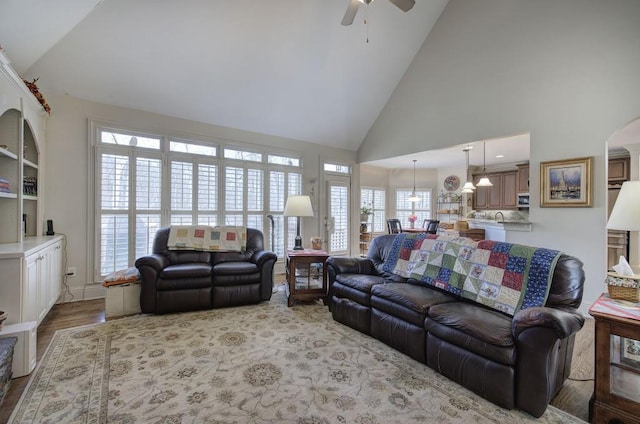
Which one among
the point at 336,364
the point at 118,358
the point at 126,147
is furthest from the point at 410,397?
the point at 126,147

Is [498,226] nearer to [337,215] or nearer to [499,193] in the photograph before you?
[337,215]

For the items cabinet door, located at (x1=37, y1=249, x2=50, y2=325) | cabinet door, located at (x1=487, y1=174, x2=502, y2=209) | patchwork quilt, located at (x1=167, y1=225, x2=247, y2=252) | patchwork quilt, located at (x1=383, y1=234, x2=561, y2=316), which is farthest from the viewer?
cabinet door, located at (x1=487, y1=174, x2=502, y2=209)

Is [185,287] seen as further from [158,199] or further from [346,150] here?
[346,150]

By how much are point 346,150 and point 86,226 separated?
5.02 meters

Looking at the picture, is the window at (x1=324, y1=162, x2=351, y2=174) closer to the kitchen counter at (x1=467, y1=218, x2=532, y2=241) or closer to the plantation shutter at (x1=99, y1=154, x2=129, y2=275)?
the kitchen counter at (x1=467, y1=218, x2=532, y2=241)

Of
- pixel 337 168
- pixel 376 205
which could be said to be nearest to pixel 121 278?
pixel 337 168

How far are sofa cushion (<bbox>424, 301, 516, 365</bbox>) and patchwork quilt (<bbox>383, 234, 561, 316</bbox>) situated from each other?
0.15m

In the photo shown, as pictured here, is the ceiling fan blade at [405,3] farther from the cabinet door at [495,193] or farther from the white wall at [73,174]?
the cabinet door at [495,193]

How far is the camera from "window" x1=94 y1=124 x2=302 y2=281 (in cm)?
407

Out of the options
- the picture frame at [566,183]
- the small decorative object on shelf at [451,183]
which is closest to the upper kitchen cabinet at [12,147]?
the picture frame at [566,183]

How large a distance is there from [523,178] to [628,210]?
21.4ft

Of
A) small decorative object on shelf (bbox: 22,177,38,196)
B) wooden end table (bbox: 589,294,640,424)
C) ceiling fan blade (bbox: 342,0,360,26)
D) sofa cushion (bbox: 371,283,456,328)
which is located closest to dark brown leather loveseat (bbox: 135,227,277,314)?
small decorative object on shelf (bbox: 22,177,38,196)

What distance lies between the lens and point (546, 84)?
381 cm

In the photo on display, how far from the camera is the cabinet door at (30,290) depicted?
2391 millimetres
